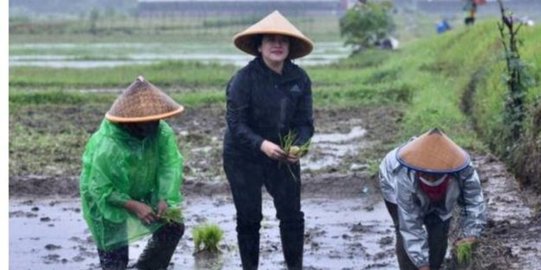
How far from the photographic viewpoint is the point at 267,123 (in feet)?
24.6

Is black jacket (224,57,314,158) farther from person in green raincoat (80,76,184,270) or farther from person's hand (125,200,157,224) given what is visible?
person's hand (125,200,157,224)

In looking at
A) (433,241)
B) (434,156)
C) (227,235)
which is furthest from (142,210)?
(227,235)

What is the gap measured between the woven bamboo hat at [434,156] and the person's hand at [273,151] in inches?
33.7

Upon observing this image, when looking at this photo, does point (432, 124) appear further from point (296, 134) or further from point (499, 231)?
point (296, 134)

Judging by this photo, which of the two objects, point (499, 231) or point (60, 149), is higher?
point (499, 231)

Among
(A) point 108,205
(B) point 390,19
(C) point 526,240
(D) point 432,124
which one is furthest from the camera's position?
(B) point 390,19

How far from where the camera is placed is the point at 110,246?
734cm

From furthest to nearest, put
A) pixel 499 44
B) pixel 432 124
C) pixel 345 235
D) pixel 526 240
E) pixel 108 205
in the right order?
pixel 499 44, pixel 432 124, pixel 345 235, pixel 526 240, pixel 108 205

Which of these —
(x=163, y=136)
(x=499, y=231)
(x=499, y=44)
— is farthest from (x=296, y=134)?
(x=499, y=44)

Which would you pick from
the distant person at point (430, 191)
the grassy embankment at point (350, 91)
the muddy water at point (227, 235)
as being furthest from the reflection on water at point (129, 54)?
the distant person at point (430, 191)

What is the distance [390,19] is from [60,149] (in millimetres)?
27969

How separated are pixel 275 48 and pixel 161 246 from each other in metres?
1.34

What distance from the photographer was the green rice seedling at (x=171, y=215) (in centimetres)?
725

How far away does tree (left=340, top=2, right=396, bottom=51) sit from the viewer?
1501 inches
